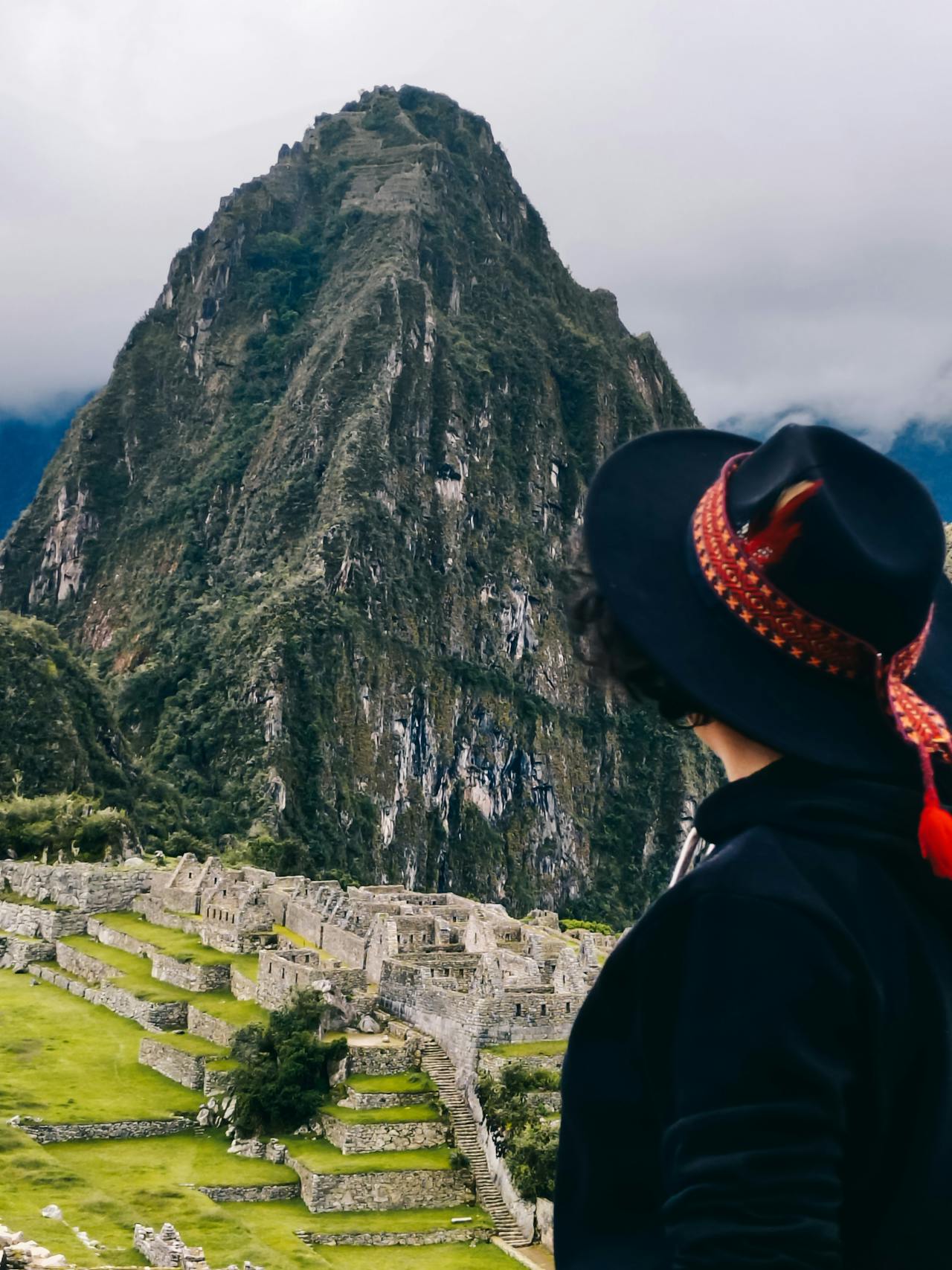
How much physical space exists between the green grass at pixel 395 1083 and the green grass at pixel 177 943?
5377 millimetres

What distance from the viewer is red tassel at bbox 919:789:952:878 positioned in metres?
2.01

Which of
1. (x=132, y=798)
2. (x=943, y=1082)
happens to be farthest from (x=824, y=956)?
(x=132, y=798)

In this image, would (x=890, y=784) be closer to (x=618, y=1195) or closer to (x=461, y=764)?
(x=618, y=1195)

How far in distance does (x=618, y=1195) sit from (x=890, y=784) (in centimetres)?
77

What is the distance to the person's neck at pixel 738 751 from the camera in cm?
228

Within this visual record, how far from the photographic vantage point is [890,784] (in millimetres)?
2195

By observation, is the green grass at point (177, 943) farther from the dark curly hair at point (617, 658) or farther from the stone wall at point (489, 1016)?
the dark curly hair at point (617, 658)

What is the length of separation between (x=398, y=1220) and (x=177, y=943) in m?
12.3

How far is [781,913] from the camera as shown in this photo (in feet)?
6.47

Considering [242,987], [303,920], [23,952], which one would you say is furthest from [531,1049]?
[23,952]

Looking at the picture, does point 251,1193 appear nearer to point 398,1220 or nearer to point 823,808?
point 398,1220

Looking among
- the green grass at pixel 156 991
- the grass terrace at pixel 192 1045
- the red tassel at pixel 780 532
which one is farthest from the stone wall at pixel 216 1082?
the red tassel at pixel 780 532

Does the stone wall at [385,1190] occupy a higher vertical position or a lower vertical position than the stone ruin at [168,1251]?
lower

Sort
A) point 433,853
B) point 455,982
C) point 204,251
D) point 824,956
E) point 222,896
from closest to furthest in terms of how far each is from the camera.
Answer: point 824,956 → point 455,982 → point 222,896 → point 433,853 → point 204,251
